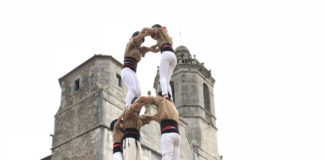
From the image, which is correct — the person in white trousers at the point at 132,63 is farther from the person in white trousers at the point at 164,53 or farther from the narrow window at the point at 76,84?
the narrow window at the point at 76,84

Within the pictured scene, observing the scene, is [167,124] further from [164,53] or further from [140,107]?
[164,53]

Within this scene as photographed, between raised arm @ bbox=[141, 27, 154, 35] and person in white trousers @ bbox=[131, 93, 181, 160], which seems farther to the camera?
raised arm @ bbox=[141, 27, 154, 35]

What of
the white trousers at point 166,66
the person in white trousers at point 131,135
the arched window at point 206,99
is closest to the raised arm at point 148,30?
the white trousers at point 166,66

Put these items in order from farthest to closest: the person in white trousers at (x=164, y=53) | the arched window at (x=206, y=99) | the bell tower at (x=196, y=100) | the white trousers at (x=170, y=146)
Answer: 1. the arched window at (x=206, y=99)
2. the bell tower at (x=196, y=100)
3. the person in white trousers at (x=164, y=53)
4. the white trousers at (x=170, y=146)

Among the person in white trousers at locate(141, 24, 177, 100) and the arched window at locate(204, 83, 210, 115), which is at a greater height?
the arched window at locate(204, 83, 210, 115)

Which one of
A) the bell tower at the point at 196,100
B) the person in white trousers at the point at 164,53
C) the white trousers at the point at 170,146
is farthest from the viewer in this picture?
the bell tower at the point at 196,100

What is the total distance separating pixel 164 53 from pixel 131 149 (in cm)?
168

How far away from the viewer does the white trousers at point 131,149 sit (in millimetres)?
6930

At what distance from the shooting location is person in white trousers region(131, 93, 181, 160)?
22.2ft

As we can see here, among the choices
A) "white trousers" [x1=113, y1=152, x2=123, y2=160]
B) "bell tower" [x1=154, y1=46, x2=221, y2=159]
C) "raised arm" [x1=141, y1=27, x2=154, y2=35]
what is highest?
"bell tower" [x1=154, y1=46, x2=221, y2=159]

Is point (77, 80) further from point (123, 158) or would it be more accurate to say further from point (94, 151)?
point (123, 158)

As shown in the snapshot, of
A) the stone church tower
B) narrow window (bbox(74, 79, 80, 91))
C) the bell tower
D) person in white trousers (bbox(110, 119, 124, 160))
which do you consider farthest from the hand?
the bell tower

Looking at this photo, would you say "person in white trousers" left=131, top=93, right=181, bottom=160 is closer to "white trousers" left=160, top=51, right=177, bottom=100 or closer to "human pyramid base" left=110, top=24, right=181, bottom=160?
"human pyramid base" left=110, top=24, right=181, bottom=160

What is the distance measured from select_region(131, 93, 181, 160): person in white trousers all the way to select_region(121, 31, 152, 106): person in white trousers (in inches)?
20.5
